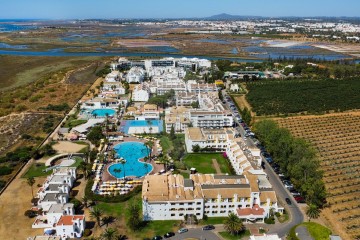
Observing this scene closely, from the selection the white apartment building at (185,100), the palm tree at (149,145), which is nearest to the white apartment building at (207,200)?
the palm tree at (149,145)

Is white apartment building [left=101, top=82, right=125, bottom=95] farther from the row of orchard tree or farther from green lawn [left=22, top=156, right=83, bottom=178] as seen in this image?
Result: the row of orchard tree

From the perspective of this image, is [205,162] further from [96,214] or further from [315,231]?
[96,214]

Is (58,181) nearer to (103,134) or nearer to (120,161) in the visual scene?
(120,161)

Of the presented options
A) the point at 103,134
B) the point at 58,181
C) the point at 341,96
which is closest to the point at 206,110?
the point at 103,134

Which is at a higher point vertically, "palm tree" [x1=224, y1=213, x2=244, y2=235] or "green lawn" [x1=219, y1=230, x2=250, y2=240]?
"palm tree" [x1=224, y1=213, x2=244, y2=235]

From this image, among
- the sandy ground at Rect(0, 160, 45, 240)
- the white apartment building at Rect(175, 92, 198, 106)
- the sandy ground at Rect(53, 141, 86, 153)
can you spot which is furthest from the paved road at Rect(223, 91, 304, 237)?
the white apartment building at Rect(175, 92, 198, 106)

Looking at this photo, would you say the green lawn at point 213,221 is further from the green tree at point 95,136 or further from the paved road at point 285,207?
the green tree at point 95,136

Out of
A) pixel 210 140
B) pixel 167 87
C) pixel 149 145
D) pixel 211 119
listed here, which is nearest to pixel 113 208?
pixel 149 145
